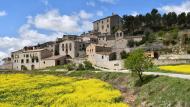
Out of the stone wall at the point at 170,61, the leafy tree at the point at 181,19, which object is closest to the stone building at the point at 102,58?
the stone wall at the point at 170,61

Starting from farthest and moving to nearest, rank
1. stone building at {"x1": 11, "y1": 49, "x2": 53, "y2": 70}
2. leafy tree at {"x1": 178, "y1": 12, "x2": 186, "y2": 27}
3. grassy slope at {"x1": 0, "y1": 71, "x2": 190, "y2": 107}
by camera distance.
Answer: stone building at {"x1": 11, "y1": 49, "x2": 53, "y2": 70}
leafy tree at {"x1": 178, "y1": 12, "x2": 186, "y2": 27}
grassy slope at {"x1": 0, "y1": 71, "x2": 190, "y2": 107}

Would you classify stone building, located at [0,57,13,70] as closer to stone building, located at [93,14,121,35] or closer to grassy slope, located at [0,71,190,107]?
stone building, located at [93,14,121,35]

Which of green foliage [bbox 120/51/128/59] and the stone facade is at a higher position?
the stone facade

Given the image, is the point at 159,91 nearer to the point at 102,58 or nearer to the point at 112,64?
the point at 112,64

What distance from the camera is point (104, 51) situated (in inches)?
5773

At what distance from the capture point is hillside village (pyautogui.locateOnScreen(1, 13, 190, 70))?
113625 mm

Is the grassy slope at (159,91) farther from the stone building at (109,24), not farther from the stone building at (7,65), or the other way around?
the stone building at (109,24)

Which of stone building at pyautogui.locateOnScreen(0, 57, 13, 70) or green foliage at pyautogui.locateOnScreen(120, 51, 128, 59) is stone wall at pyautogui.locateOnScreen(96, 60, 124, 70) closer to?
green foliage at pyautogui.locateOnScreen(120, 51, 128, 59)

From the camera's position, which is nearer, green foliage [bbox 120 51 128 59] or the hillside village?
the hillside village

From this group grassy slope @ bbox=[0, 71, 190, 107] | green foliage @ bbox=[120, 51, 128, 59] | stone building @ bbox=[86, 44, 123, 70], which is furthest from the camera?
green foliage @ bbox=[120, 51, 128, 59]

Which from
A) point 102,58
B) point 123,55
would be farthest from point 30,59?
point 123,55

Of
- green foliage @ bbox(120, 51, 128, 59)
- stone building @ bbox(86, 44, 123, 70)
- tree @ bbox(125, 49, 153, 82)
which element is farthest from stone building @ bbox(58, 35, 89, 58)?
tree @ bbox(125, 49, 153, 82)

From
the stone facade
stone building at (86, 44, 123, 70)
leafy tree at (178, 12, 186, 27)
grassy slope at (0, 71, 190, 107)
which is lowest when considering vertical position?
grassy slope at (0, 71, 190, 107)

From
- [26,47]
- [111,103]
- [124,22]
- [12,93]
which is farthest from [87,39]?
[111,103]
